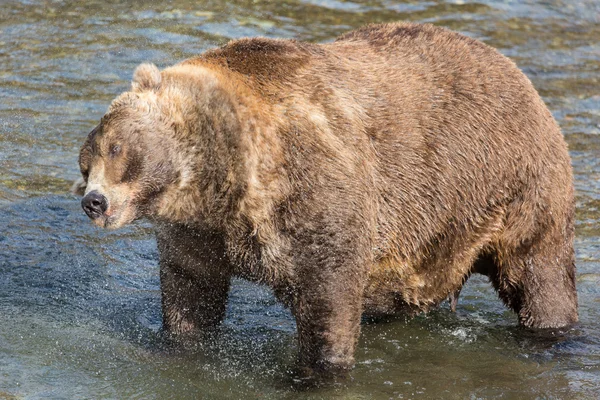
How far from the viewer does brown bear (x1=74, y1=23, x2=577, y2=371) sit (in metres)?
5.64

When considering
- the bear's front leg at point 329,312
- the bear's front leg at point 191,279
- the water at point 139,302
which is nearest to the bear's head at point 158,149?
the bear's front leg at point 191,279

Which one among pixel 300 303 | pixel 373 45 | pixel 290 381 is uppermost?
pixel 373 45

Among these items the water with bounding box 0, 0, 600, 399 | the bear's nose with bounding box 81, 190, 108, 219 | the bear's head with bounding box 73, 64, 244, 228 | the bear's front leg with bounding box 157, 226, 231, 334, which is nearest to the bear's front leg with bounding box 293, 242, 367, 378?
the water with bounding box 0, 0, 600, 399

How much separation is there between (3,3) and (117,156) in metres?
9.17

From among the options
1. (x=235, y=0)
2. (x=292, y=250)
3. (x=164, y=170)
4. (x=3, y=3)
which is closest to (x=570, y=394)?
(x=292, y=250)

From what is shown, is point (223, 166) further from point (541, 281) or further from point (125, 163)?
point (541, 281)

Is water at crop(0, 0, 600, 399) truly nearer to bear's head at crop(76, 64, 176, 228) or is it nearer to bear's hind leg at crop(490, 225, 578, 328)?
bear's hind leg at crop(490, 225, 578, 328)

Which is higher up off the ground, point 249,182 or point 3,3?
point 249,182

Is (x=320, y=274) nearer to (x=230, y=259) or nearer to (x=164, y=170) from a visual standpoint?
(x=230, y=259)

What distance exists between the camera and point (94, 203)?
5305 millimetres

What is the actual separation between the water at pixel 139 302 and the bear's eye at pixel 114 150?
1.50 m

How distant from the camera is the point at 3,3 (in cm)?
1367

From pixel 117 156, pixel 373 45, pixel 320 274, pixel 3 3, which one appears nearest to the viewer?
pixel 117 156

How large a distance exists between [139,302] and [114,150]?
7.22 ft
